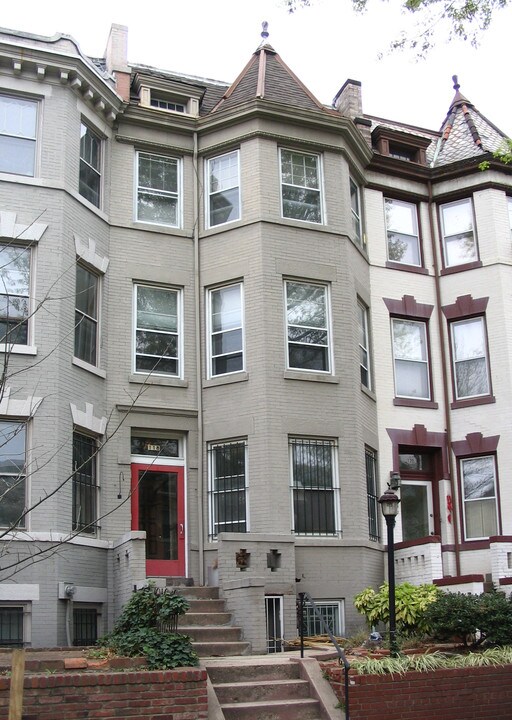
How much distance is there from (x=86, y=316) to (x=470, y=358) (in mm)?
8561

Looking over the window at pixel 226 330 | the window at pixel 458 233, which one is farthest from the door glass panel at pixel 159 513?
the window at pixel 458 233

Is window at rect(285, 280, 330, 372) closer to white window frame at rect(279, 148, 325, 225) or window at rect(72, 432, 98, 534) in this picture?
white window frame at rect(279, 148, 325, 225)

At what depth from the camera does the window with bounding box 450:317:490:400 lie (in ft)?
65.6

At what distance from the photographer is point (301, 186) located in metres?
19.1

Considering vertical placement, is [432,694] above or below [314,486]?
below

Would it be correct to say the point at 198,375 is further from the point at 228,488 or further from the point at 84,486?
the point at 84,486

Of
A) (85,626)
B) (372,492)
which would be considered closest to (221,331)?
(372,492)

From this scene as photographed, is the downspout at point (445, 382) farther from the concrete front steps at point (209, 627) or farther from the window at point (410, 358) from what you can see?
the concrete front steps at point (209, 627)

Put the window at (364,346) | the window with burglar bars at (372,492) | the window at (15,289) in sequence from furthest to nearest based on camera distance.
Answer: the window at (364,346)
the window with burglar bars at (372,492)
the window at (15,289)

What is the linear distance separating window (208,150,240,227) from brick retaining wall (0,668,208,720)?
1054 cm

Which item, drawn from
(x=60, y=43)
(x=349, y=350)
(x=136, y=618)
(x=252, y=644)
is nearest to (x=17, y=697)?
(x=136, y=618)

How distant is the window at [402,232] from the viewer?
823 inches

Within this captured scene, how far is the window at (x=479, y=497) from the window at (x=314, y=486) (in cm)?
357

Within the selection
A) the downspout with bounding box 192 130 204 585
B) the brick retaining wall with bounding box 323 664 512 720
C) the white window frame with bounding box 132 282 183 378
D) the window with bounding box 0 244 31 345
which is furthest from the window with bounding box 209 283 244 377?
the brick retaining wall with bounding box 323 664 512 720
